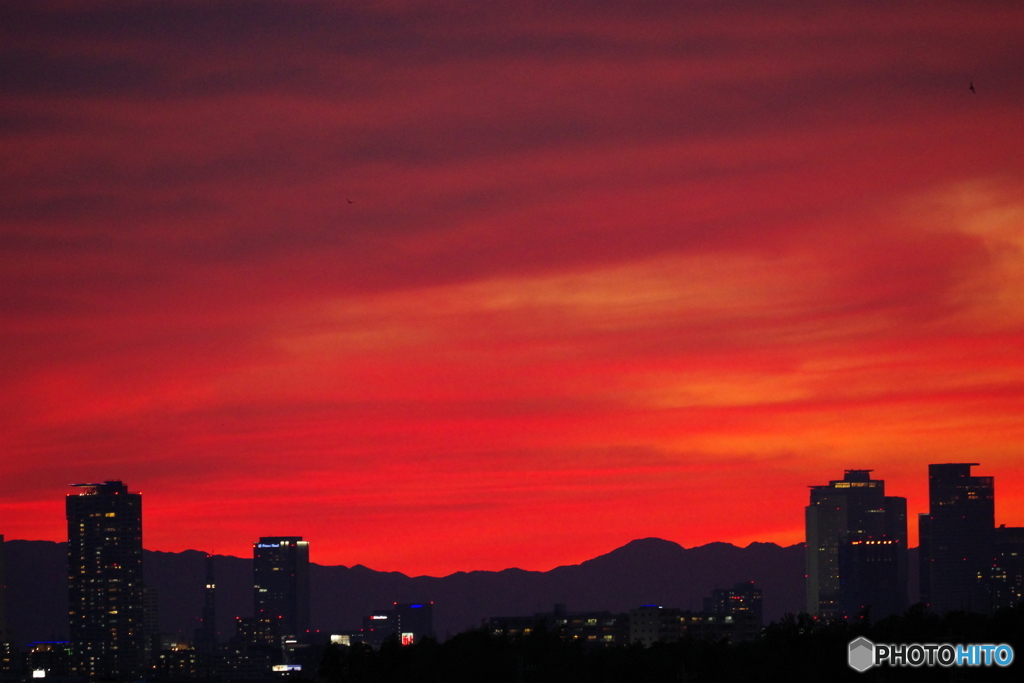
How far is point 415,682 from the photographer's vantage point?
16812cm

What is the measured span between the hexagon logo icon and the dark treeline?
40.0 inches

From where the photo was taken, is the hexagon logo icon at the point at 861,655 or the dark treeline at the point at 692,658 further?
the dark treeline at the point at 692,658

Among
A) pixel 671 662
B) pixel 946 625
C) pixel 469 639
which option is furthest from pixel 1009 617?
Result: pixel 469 639

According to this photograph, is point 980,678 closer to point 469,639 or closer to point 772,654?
point 772,654

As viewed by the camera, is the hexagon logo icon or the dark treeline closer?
the hexagon logo icon

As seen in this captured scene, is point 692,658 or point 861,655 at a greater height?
point 861,655

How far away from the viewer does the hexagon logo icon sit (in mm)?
124562

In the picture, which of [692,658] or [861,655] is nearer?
[861,655]

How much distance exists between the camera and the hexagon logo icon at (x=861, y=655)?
409 feet

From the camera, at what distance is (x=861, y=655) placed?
427ft

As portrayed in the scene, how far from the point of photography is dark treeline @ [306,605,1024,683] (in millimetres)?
130500

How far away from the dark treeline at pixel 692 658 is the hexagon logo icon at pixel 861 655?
40.0 inches

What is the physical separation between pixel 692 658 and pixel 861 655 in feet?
95.3

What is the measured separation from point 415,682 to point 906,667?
64086 mm
